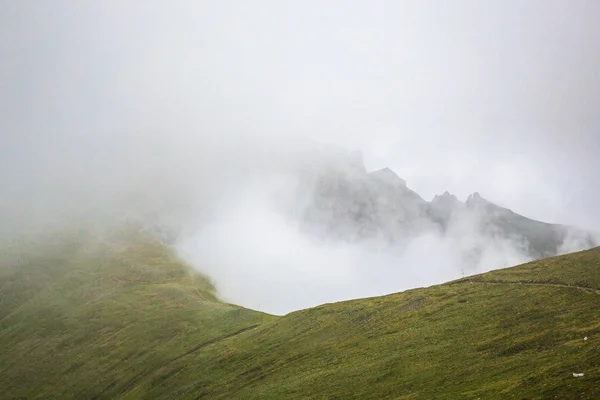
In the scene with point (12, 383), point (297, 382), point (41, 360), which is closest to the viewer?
point (297, 382)

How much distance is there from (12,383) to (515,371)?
17239 centimetres

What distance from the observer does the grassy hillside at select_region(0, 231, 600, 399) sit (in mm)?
62125

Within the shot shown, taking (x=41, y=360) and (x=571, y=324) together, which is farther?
(x=41, y=360)

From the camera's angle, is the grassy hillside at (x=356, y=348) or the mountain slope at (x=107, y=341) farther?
the mountain slope at (x=107, y=341)

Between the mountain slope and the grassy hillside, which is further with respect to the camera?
the mountain slope

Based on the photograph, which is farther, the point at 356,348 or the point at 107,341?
the point at 107,341

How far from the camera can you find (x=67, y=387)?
460ft

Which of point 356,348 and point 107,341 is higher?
point 107,341

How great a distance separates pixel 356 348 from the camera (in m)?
94.2

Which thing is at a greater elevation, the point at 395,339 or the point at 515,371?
the point at 395,339

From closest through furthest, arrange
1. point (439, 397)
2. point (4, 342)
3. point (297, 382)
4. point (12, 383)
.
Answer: point (439, 397) → point (297, 382) → point (12, 383) → point (4, 342)

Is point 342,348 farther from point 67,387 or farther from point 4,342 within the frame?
point 4,342

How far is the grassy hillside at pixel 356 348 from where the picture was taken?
6212 cm

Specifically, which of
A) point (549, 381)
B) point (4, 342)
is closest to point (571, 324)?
point (549, 381)
